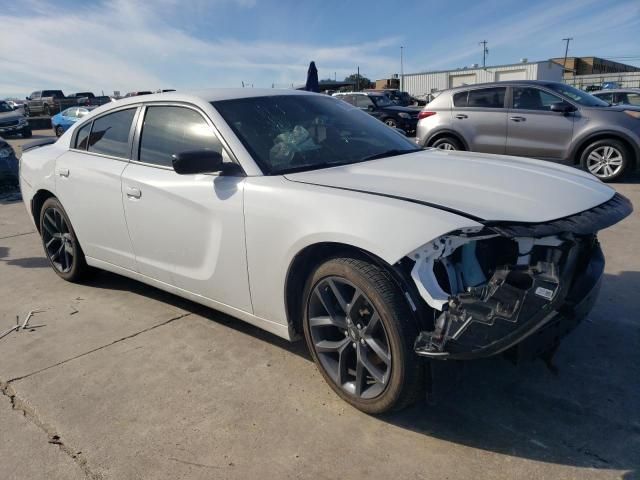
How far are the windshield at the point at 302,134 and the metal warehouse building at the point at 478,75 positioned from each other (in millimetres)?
50447

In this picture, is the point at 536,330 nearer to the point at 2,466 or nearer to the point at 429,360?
the point at 429,360

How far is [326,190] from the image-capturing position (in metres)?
2.58

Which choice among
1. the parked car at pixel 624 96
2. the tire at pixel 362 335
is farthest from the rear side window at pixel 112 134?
the parked car at pixel 624 96

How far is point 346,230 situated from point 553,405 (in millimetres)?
1379

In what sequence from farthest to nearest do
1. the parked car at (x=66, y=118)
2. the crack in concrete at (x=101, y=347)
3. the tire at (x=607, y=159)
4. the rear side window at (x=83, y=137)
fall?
1. the parked car at (x=66, y=118)
2. the tire at (x=607, y=159)
3. the rear side window at (x=83, y=137)
4. the crack in concrete at (x=101, y=347)

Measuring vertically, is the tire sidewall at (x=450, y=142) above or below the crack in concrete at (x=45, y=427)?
above

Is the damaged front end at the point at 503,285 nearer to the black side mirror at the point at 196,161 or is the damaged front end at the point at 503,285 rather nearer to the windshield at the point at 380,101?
the black side mirror at the point at 196,161

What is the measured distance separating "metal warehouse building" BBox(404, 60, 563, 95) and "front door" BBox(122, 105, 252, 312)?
5092 cm

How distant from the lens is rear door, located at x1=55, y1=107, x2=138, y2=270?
149 inches

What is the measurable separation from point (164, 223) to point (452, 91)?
7.62 meters

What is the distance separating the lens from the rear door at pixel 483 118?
8.85 m

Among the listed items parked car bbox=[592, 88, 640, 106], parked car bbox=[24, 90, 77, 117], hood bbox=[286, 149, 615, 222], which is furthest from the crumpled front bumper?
parked car bbox=[24, 90, 77, 117]

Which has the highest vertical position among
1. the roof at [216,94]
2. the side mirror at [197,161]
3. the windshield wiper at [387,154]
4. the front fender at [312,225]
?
the roof at [216,94]

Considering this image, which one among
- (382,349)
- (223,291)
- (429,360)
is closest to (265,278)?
(223,291)
